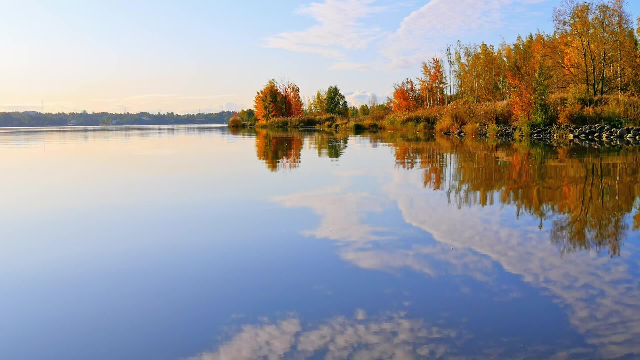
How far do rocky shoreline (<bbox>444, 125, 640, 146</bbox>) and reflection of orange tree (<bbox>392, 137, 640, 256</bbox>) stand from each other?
7.21 meters

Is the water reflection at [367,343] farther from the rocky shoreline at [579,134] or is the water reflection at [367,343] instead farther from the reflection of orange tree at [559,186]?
the rocky shoreline at [579,134]

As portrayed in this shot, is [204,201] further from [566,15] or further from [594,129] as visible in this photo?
[566,15]

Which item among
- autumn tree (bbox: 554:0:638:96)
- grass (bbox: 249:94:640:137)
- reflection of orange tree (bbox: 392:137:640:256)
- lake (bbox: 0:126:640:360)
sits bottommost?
lake (bbox: 0:126:640:360)

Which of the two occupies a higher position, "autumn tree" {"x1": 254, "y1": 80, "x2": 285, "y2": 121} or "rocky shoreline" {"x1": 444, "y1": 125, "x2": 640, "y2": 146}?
"autumn tree" {"x1": 254, "y1": 80, "x2": 285, "y2": 121}

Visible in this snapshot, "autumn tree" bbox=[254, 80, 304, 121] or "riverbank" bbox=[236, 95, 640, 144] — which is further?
"autumn tree" bbox=[254, 80, 304, 121]

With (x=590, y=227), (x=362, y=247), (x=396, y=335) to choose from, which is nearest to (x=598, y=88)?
(x=590, y=227)

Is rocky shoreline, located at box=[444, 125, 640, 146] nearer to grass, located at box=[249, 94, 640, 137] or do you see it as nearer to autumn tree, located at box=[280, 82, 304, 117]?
grass, located at box=[249, 94, 640, 137]

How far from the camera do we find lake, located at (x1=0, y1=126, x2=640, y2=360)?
12.6ft

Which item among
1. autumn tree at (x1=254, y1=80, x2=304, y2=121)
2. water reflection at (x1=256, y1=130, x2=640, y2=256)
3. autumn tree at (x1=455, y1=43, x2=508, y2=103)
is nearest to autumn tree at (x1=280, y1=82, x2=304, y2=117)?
autumn tree at (x1=254, y1=80, x2=304, y2=121)

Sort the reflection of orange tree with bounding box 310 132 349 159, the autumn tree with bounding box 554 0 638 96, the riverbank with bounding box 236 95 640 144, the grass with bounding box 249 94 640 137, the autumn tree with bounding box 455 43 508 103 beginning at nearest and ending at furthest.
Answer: the reflection of orange tree with bounding box 310 132 349 159 < the riverbank with bounding box 236 95 640 144 < the grass with bounding box 249 94 640 137 < the autumn tree with bounding box 554 0 638 96 < the autumn tree with bounding box 455 43 508 103

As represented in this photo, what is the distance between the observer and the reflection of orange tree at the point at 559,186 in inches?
276

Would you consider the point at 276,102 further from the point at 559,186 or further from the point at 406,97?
the point at 559,186

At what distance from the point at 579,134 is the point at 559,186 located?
19670mm

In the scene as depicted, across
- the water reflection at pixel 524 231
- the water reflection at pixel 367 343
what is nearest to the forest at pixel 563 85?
the water reflection at pixel 524 231
